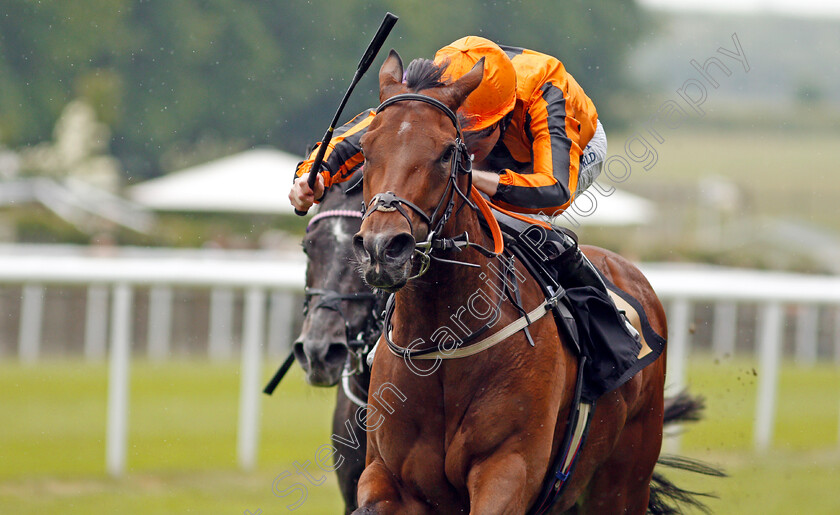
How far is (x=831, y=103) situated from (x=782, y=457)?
124ft

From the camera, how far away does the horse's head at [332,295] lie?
3916 millimetres

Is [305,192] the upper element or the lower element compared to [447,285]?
upper

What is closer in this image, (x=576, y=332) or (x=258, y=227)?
(x=576, y=332)

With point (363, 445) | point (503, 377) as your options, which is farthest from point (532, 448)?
point (363, 445)

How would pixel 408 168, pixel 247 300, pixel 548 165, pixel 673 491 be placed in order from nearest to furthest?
1. pixel 408 168
2. pixel 548 165
3. pixel 673 491
4. pixel 247 300

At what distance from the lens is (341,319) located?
3.99 m

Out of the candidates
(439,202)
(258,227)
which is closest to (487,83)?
(439,202)

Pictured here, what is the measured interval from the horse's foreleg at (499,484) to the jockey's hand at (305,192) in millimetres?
908

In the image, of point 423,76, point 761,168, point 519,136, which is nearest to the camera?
point 423,76

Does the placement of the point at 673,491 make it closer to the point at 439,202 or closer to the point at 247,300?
the point at 439,202

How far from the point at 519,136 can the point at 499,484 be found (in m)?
1.13

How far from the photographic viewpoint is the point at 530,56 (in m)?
3.53

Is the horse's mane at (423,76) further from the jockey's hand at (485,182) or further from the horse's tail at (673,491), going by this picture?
the horse's tail at (673,491)

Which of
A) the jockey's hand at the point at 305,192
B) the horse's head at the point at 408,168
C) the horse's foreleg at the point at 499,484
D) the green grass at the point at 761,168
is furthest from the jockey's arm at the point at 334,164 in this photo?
the green grass at the point at 761,168
